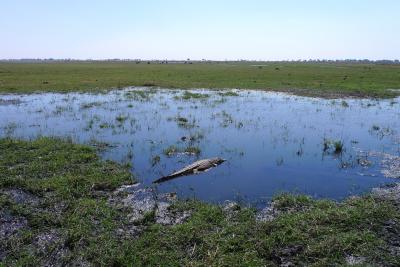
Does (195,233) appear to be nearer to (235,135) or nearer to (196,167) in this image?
(196,167)

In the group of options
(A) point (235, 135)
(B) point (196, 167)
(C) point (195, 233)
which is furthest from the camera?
(A) point (235, 135)

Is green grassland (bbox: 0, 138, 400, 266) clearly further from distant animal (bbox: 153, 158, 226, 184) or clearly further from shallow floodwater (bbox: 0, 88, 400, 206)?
distant animal (bbox: 153, 158, 226, 184)

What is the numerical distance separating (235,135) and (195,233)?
38.0 feet

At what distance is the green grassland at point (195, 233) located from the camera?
7.93 m

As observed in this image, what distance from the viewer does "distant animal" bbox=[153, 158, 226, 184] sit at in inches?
519

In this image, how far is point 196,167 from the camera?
46.3 ft

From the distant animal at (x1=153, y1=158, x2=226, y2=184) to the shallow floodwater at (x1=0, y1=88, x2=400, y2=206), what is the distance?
0.89 ft

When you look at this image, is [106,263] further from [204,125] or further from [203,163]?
[204,125]

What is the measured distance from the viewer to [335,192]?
475 inches

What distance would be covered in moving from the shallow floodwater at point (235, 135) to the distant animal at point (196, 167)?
0.27m

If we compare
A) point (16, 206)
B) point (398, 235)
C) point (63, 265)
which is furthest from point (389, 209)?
point (16, 206)

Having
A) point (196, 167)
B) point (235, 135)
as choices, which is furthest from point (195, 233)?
point (235, 135)

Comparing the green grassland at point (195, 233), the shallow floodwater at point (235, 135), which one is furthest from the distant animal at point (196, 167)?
the green grassland at point (195, 233)

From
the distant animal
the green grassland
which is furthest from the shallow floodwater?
the green grassland
